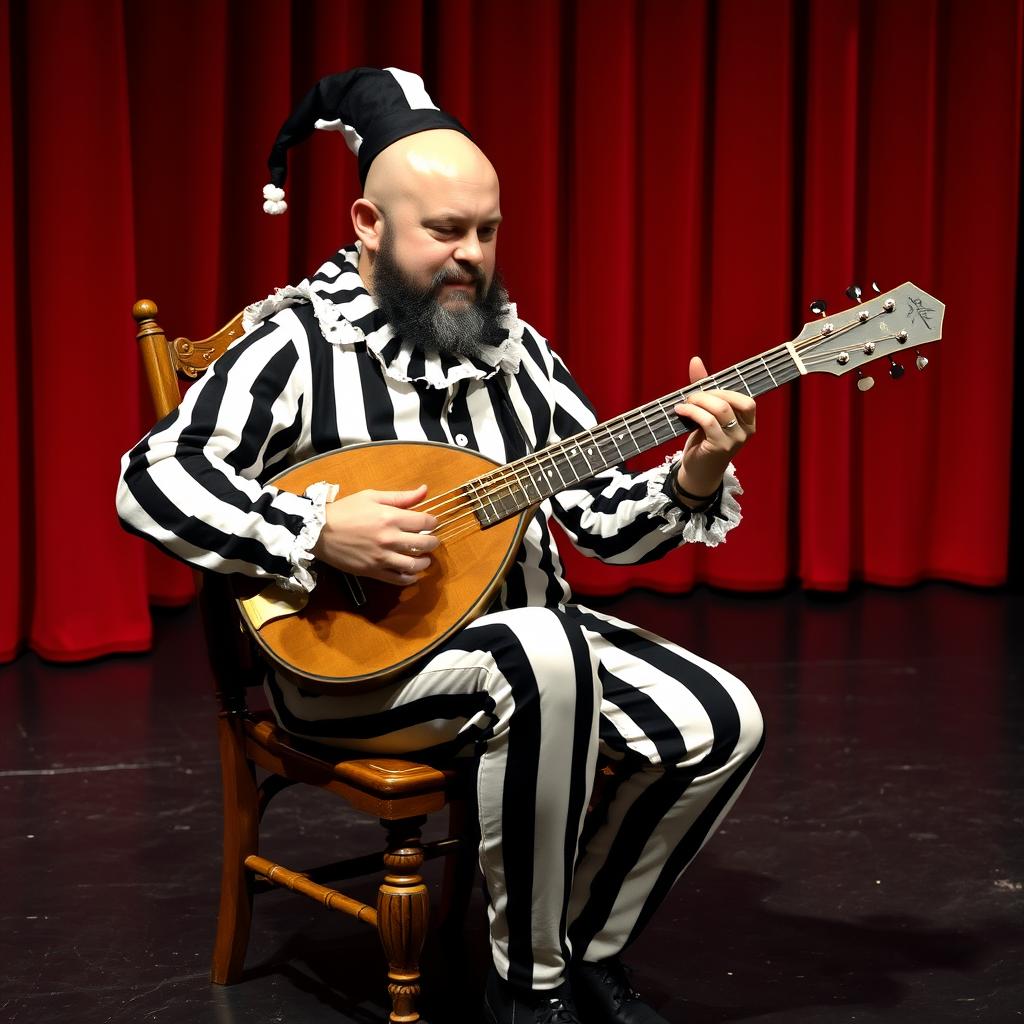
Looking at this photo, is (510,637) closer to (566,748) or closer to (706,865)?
(566,748)

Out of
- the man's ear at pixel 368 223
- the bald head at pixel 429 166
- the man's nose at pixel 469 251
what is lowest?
the man's nose at pixel 469 251

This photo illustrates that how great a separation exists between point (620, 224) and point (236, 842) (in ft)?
9.79

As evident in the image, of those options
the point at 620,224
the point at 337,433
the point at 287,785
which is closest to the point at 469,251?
the point at 337,433

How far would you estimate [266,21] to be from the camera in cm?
420

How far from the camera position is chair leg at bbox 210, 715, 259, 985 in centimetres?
223

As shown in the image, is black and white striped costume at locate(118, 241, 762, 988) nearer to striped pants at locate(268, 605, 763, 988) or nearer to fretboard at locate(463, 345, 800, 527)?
striped pants at locate(268, 605, 763, 988)

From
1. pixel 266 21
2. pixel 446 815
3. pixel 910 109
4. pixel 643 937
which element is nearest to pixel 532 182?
pixel 266 21

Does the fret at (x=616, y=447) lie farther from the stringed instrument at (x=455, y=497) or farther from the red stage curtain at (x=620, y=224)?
the red stage curtain at (x=620, y=224)

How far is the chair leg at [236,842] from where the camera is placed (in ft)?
7.30

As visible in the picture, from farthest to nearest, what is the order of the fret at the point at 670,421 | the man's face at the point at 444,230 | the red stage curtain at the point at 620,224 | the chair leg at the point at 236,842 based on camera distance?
the red stage curtain at the point at 620,224 → the chair leg at the point at 236,842 → the man's face at the point at 444,230 → the fret at the point at 670,421

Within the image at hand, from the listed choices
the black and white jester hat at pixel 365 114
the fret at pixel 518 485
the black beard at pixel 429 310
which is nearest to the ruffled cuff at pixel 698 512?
the fret at pixel 518 485

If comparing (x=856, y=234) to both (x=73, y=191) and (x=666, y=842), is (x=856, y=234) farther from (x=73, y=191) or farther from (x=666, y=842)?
(x=666, y=842)

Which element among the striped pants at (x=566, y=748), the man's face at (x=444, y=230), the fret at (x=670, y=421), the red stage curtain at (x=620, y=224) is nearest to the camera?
the striped pants at (x=566, y=748)

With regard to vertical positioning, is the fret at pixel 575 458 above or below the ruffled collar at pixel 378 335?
below
